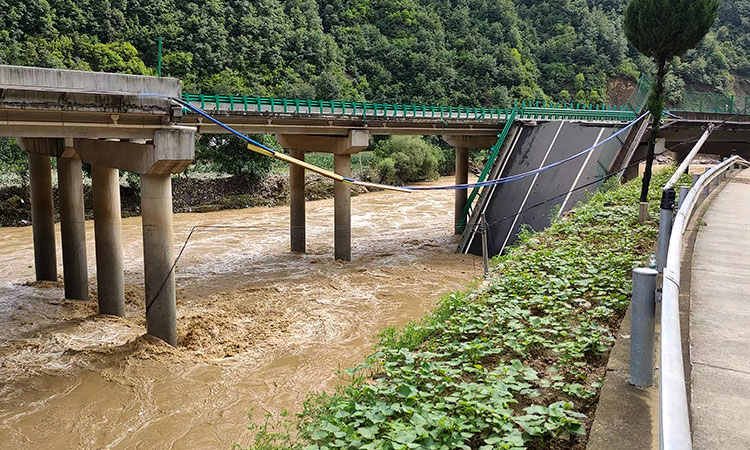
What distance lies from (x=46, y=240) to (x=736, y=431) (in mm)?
20737

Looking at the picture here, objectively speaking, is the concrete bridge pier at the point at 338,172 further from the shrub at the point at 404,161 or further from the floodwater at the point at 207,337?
the shrub at the point at 404,161

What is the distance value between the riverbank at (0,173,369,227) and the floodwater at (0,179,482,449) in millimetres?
6767

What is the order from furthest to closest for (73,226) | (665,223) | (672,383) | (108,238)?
(73,226) → (108,238) → (665,223) → (672,383)

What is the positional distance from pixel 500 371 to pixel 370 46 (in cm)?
7276

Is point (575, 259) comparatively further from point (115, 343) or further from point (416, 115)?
point (416, 115)

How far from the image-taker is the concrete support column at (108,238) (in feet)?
54.2

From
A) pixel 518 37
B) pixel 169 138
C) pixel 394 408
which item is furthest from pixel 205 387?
pixel 518 37

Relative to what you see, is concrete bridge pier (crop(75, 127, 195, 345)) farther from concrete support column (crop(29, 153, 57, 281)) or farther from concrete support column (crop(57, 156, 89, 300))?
concrete support column (crop(29, 153, 57, 281))

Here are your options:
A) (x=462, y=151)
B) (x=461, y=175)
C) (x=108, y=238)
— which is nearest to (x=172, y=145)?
(x=108, y=238)

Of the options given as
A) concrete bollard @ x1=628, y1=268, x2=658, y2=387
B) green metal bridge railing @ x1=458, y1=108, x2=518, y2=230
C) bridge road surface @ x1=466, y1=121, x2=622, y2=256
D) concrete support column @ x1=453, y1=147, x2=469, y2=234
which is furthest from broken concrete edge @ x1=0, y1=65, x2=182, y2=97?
concrete support column @ x1=453, y1=147, x2=469, y2=234

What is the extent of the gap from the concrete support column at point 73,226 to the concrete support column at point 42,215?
222 cm

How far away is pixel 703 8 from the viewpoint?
12.7 meters

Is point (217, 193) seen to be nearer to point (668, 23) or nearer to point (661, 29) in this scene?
point (661, 29)

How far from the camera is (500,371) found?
5375mm
